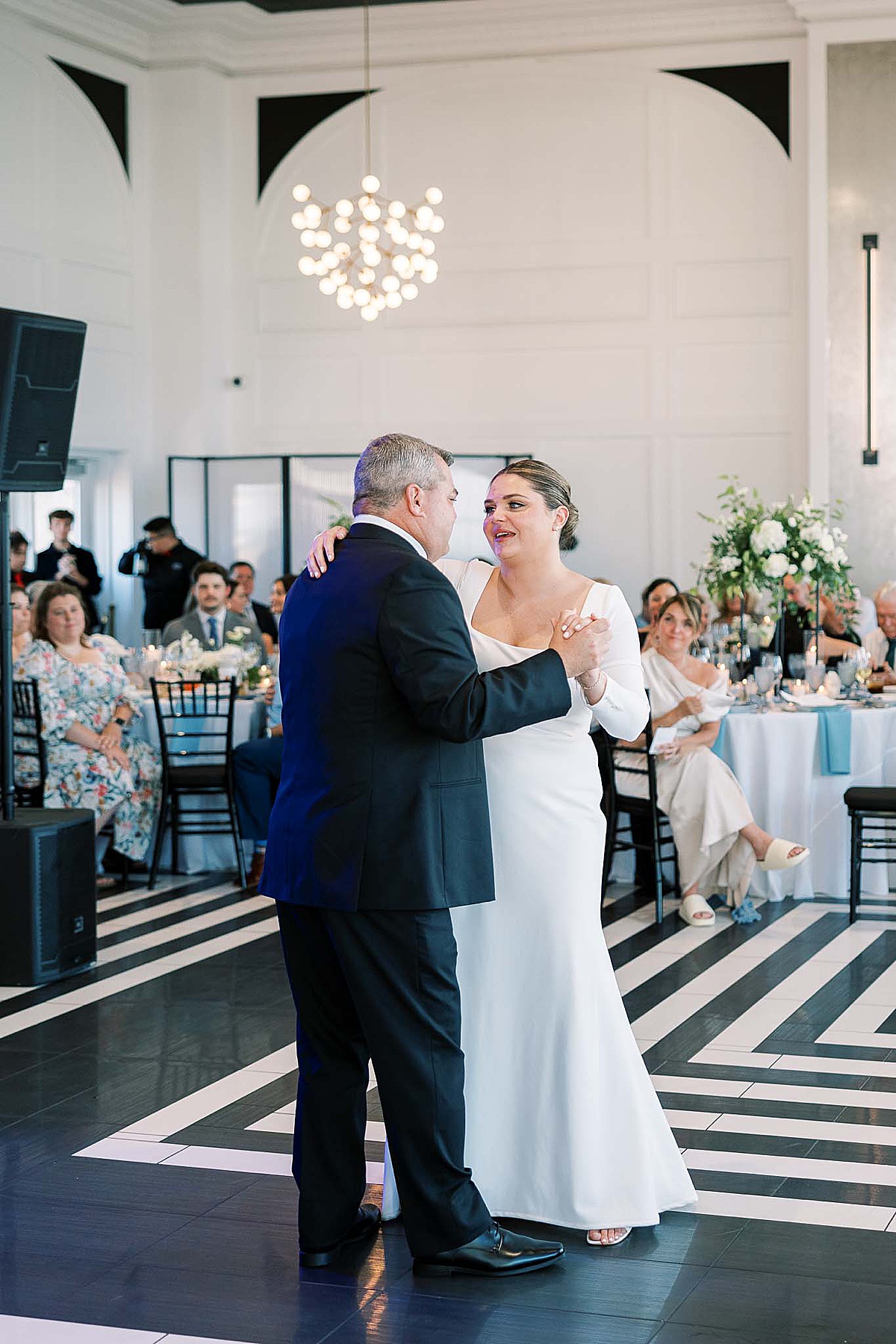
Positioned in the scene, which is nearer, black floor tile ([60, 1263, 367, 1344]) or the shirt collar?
black floor tile ([60, 1263, 367, 1344])

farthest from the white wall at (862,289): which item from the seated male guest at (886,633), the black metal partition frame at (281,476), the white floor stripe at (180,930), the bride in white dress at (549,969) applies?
the bride in white dress at (549,969)

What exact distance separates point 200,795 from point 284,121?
285 inches

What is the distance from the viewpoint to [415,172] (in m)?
13.2

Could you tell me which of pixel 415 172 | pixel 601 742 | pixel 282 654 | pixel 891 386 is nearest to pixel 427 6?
pixel 415 172

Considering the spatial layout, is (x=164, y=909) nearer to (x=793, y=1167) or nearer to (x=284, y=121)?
(x=793, y=1167)

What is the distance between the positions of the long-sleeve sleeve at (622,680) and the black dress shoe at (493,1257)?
3.40 feet

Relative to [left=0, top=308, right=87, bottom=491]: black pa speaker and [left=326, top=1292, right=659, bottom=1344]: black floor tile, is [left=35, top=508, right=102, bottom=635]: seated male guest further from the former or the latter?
[left=326, top=1292, right=659, bottom=1344]: black floor tile

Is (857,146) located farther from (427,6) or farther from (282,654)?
(282,654)

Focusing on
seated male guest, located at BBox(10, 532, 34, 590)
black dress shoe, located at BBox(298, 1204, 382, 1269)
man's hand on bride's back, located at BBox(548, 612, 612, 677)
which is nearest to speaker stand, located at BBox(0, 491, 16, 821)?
black dress shoe, located at BBox(298, 1204, 382, 1269)

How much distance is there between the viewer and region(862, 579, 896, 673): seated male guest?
8.97 metres

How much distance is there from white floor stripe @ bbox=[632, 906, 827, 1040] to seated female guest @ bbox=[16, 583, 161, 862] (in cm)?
289

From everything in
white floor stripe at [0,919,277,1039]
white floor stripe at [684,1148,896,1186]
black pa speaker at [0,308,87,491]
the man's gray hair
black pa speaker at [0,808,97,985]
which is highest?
black pa speaker at [0,308,87,491]

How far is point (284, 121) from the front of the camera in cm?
1352

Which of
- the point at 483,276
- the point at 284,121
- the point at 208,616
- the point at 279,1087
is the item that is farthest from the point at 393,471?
the point at 284,121
